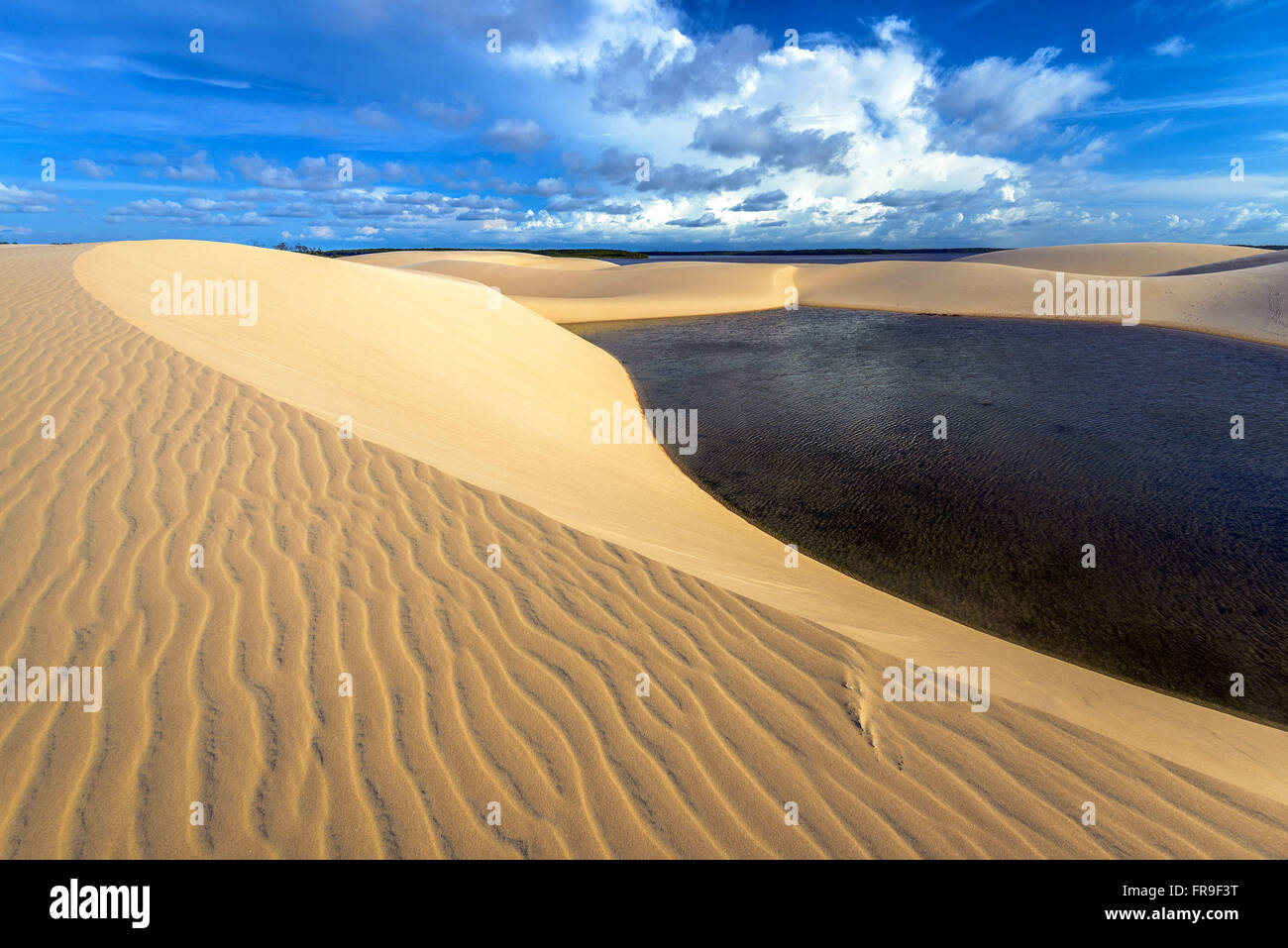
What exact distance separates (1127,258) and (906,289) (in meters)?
28.6

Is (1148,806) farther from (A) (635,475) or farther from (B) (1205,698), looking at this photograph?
(A) (635,475)

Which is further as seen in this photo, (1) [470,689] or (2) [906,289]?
(2) [906,289]

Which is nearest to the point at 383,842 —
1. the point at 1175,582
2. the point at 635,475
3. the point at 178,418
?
the point at 178,418

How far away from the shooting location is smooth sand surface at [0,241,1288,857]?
229 cm

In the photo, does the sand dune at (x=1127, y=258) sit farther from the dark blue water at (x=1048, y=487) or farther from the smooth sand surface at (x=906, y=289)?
the dark blue water at (x=1048, y=487)

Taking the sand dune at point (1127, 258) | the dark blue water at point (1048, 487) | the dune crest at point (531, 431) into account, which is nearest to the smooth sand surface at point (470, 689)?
the dune crest at point (531, 431)

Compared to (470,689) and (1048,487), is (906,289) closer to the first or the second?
(1048,487)

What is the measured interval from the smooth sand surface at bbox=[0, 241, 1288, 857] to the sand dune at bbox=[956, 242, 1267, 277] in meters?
44.3

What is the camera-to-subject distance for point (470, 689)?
283 centimetres

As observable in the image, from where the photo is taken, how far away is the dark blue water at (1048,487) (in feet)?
14.5

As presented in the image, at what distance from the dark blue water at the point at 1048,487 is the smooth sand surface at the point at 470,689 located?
2.36ft

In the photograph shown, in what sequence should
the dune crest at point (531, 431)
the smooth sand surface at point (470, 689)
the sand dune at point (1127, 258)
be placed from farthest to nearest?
the sand dune at point (1127, 258), the dune crest at point (531, 431), the smooth sand surface at point (470, 689)

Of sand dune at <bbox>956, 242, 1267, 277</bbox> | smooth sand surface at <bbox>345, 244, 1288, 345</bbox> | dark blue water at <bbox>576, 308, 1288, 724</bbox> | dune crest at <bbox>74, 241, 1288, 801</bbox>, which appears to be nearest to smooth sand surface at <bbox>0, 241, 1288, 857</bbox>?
dune crest at <bbox>74, 241, 1288, 801</bbox>

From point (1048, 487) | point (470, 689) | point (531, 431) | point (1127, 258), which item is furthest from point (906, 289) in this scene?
point (470, 689)
